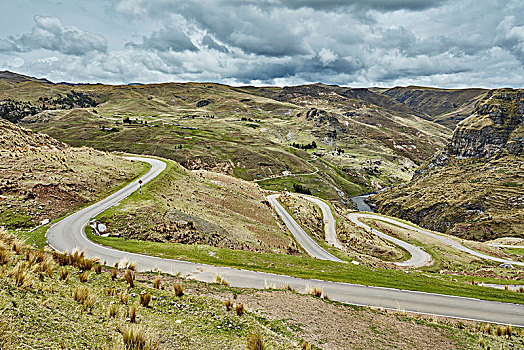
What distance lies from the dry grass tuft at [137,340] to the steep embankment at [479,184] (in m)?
137

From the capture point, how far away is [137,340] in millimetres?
6727

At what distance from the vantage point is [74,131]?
577 feet

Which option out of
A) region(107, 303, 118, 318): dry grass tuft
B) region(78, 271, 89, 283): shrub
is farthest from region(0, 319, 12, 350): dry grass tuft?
region(78, 271, 89, 283): shrub

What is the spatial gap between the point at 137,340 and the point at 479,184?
179158 mm

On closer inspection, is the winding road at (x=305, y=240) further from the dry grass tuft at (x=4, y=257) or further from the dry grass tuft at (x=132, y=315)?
the dry grass tuft at (x=4, y=257)

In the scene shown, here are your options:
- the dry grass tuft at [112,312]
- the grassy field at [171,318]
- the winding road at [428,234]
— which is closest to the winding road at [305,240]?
the winding road at [428,234]

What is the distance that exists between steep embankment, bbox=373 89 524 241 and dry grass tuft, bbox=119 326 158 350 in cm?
13744

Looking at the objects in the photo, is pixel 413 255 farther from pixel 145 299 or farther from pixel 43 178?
pixel 43 178

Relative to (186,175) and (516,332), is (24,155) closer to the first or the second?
(186,175)

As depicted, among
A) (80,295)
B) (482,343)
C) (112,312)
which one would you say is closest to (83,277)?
(80,295)

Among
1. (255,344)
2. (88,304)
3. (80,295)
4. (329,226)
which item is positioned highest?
(80,295)

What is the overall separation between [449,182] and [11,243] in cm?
19910

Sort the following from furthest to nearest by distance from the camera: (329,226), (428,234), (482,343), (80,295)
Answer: (428,234) → (329,226) → (482,343) → (80,295)

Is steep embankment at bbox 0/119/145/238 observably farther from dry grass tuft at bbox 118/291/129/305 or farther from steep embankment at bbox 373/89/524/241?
steep embankment at bbox 373/89/524/241
